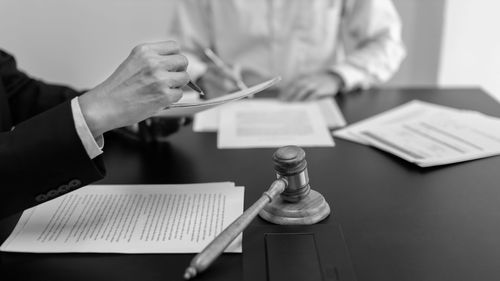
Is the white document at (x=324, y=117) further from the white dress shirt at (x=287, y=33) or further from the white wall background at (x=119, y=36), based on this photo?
the white wall background at (x=119, y=36)

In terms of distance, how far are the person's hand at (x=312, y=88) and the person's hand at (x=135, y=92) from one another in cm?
69

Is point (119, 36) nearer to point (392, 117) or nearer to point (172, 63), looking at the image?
point (392, 117)

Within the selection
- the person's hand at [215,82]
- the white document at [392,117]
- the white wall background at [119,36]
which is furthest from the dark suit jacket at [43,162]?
the white wall background at [119,36]

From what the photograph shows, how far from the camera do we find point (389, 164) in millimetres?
1021

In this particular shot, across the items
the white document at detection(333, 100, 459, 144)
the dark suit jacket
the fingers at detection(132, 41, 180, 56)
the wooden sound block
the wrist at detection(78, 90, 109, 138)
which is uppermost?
the fingers at detection(132, 41, 180, 56)

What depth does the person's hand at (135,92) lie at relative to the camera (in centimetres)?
77

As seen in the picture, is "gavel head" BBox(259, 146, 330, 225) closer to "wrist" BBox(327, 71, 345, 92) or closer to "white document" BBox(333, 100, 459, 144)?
"white document" BBox(333, 100, 459, 144)

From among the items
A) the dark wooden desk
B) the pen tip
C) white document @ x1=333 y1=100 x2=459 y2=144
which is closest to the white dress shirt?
white document @ x1=333 y1=100 x2=459 y2=144

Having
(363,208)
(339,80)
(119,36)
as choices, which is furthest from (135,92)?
(119,36)

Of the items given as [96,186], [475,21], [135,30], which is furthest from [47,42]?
[475,21]

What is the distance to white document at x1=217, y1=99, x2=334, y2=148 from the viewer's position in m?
1.16

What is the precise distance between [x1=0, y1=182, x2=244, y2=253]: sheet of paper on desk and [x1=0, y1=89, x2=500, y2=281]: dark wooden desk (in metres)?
0.02

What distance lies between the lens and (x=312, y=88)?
1476mm

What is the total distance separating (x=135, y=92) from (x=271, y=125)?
53 cm
